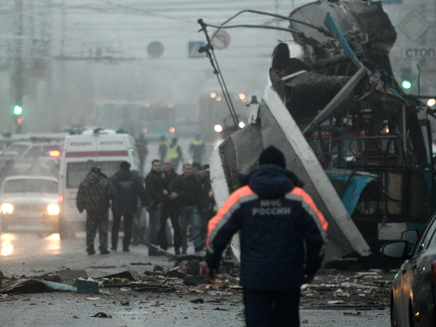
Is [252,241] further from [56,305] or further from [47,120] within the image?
[47,120]

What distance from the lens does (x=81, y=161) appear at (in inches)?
730

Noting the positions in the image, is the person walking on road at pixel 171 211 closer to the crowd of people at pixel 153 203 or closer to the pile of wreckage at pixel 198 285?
the crowd of people at pixel 153 203

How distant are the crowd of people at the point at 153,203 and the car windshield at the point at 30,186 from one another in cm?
502

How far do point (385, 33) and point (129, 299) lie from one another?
6199 mm

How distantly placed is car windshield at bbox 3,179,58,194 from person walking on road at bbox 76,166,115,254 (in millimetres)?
5508

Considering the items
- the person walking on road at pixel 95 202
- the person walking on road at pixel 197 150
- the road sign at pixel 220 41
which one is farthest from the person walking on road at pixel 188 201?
the person walking on road at pixel 197 150

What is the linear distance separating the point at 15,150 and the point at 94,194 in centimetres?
1648

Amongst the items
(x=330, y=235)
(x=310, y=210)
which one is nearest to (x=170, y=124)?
(x=330, y=235)

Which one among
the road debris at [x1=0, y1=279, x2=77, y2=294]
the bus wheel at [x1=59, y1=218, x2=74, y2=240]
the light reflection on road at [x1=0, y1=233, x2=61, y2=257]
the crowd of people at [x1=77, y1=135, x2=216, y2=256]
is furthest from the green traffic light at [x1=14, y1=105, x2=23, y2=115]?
the road debris at [x1=0, y1=279, x2=77, y2=294]

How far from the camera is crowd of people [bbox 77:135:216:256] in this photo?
15.4 metres

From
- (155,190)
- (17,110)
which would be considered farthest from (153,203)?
(17,110)

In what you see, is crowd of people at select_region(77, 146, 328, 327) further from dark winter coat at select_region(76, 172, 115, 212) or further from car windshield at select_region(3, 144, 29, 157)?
car windshield at select_region(3, 144, 29, 157)

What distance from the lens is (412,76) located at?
112 feet

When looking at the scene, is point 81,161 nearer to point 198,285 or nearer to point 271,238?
point 198,285
